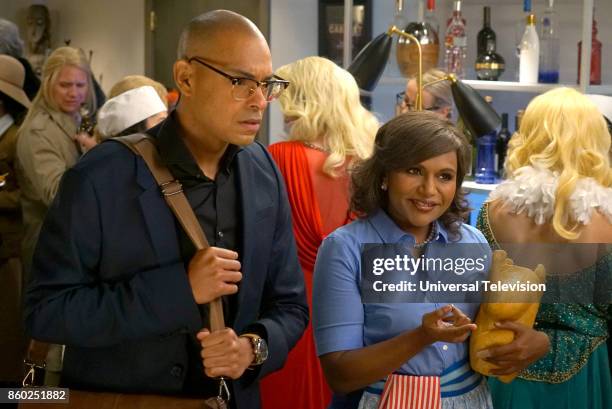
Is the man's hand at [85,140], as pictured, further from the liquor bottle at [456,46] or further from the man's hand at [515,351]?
the man's hand at [515,351]

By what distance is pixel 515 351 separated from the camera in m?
1.71

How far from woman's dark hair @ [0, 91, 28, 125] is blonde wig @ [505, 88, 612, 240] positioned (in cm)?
228

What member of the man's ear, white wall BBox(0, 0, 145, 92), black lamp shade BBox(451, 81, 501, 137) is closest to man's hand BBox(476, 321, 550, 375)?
the man's ear

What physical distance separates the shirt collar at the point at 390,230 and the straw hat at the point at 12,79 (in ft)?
8.05

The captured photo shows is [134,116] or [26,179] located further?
[26,179]

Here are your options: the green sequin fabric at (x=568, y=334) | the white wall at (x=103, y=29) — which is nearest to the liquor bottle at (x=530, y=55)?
the green sequin fabric at (x=568, y=334)

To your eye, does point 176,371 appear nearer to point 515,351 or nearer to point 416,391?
point 416,391

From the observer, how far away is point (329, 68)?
3311mm

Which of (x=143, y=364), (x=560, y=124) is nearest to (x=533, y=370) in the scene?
(x=560, y=124)

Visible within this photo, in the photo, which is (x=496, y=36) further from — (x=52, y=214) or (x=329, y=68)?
(x=52, y=214)

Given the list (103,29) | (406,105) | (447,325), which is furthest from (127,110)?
(103,29)

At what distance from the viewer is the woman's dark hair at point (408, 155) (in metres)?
1.81

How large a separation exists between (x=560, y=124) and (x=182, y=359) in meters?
1.25

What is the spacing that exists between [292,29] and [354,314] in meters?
3.61
